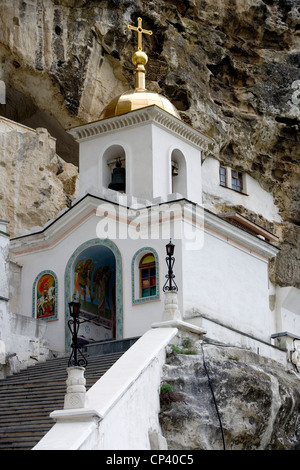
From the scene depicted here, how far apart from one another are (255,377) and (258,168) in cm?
1917

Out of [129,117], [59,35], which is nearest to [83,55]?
[59,35]

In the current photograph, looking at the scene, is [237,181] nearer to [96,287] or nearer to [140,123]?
[140,123]

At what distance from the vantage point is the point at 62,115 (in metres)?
33.7

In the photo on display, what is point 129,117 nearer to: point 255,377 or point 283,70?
point 255,377

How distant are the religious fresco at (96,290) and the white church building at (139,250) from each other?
29 mm

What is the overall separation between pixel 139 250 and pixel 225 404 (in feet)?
17.1

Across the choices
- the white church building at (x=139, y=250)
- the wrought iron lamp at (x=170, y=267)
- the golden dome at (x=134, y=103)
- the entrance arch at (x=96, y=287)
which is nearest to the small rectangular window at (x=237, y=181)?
the white church building at (x=139, y=250)

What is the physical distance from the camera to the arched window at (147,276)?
22.6 m

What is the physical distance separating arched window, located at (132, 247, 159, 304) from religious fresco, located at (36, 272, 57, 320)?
2.42m

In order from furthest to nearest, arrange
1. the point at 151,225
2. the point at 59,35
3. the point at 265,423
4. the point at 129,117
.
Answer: the point at 59,35
the point at 129,117
the point at 151,225
the point at 265,423

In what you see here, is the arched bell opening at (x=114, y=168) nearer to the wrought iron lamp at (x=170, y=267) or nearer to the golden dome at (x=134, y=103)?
the golden dome at (x=134, y=103)

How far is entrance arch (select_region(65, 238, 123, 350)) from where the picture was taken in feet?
76.7

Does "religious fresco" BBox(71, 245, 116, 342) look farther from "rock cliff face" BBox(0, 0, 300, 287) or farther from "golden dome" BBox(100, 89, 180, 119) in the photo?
"rock cliff face" BBox(0, 0, 300, 287)

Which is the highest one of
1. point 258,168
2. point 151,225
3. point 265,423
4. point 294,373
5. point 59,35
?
point 59,35
